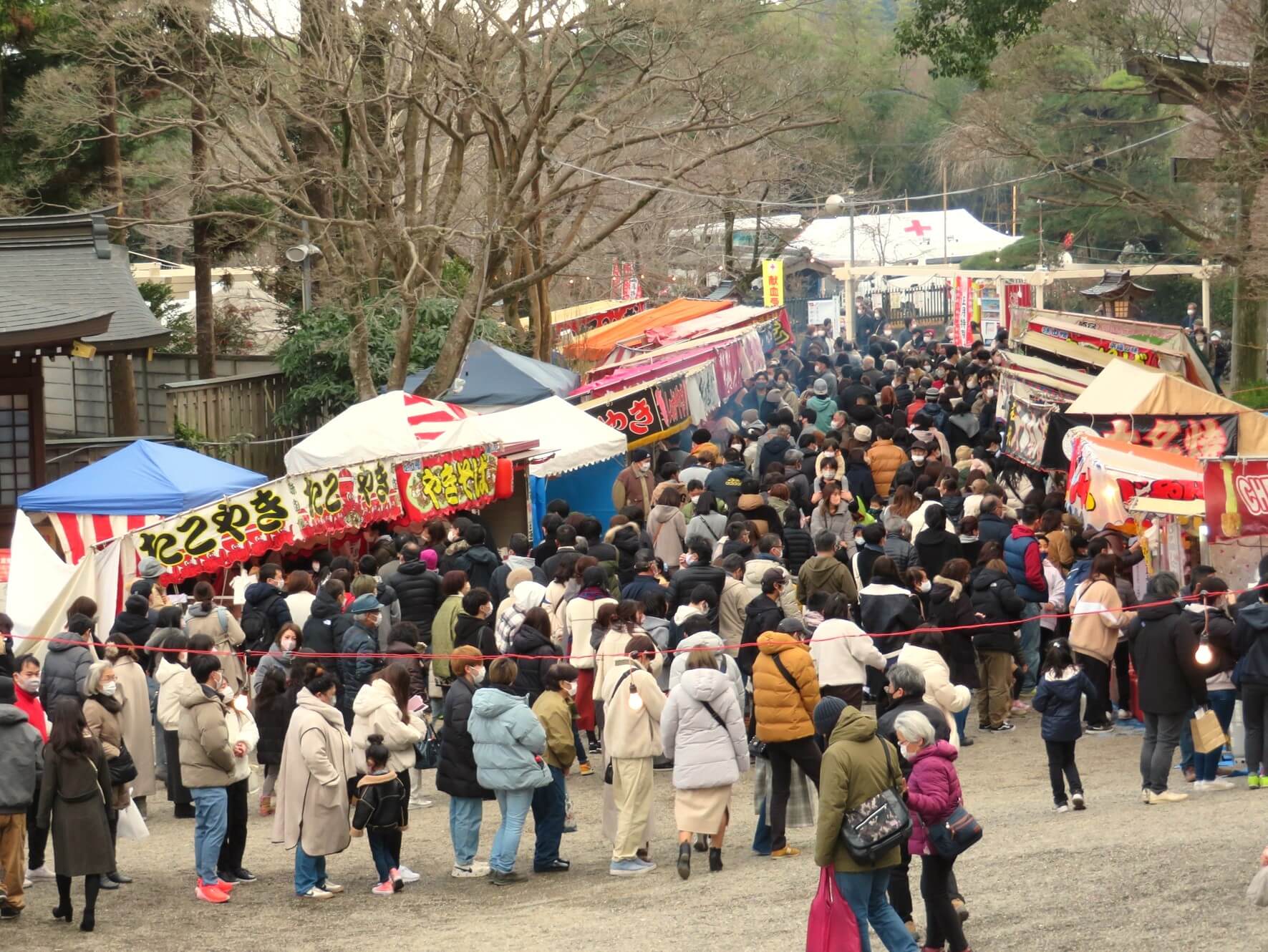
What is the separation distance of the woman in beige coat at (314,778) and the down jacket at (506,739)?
72 cm

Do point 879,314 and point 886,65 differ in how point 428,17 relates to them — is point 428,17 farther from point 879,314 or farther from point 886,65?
point 886,65

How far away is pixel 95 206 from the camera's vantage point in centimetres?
2339

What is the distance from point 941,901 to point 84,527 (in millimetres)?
8669

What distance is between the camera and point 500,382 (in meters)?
19.6

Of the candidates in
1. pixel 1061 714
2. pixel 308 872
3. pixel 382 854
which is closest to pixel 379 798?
pixel 382 854

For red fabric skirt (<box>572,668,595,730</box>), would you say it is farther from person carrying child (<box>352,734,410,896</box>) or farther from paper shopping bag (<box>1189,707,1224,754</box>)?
paper shopping bag (<box>1189,707,1224,754</box>)

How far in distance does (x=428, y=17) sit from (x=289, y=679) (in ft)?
40.1

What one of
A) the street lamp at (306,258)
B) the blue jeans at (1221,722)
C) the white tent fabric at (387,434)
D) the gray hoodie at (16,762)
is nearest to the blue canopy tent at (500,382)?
the white tent fabric at (387,434)

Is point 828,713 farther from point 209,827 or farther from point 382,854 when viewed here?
point 209,827

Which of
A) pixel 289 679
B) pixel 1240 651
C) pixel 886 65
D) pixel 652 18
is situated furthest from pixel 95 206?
pixel 886 65

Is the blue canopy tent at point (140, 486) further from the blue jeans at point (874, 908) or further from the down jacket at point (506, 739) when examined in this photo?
the blue jeans at point (874, 908)

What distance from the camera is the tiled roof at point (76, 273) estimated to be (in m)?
18.6

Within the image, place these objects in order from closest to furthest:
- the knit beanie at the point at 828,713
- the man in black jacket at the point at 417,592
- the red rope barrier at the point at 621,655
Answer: the knit beanie at the point at 828,713 → the red rope barrier at the point at 621,655 → the man in black jacket at the point at 417,592

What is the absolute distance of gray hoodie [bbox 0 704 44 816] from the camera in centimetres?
785
